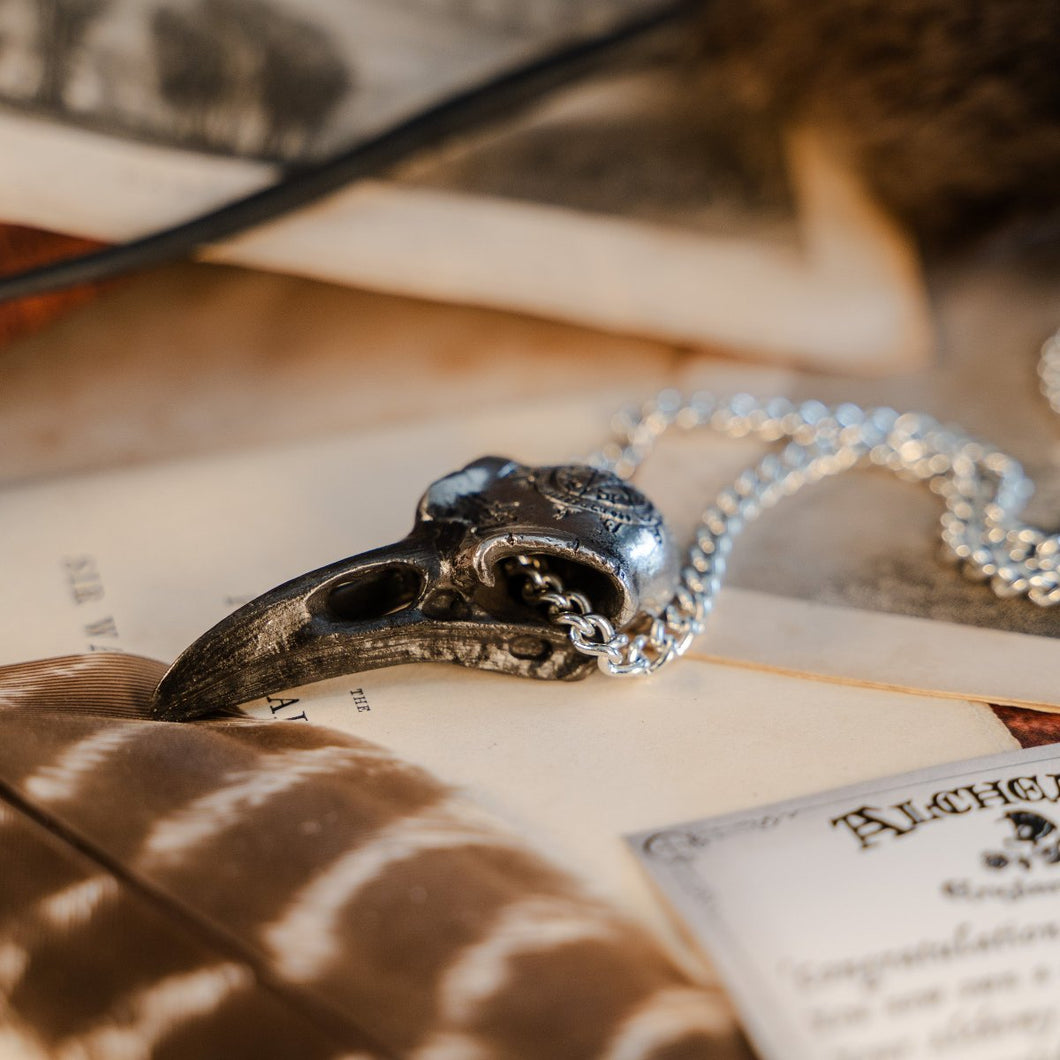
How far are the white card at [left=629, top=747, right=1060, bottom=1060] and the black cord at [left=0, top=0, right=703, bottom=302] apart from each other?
25.8 inches

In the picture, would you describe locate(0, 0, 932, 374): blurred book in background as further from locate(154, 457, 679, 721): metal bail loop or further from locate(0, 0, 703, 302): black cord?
locate(154, 457, 679, 721): metal bail loop

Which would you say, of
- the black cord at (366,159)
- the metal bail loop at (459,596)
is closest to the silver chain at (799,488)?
the metal bail loop at (459,596)

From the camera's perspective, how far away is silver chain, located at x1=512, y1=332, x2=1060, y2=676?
2.19 ft

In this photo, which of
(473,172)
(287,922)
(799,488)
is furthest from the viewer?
(473,172)

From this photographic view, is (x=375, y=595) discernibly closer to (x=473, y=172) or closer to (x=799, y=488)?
(x=799, y=488)

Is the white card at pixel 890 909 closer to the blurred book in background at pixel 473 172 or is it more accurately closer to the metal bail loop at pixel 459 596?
the metal bail loop at pixel 459 596

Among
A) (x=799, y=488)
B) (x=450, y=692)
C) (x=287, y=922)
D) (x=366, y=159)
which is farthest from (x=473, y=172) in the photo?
(x=287, y=922)

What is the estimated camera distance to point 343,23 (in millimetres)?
1001

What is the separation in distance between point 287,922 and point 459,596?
0.22 meters

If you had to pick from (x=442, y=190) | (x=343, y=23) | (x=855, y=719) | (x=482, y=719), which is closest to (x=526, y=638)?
(x=482, y=719)

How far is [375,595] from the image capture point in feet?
2.25

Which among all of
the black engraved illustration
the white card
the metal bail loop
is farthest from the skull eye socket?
the black engraved illustration

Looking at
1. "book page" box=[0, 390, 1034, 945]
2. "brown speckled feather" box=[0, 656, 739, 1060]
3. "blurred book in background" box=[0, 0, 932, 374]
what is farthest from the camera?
"blurred book in background" box=[0, 0, 932, 374]

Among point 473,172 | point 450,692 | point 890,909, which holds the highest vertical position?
point 473,172
